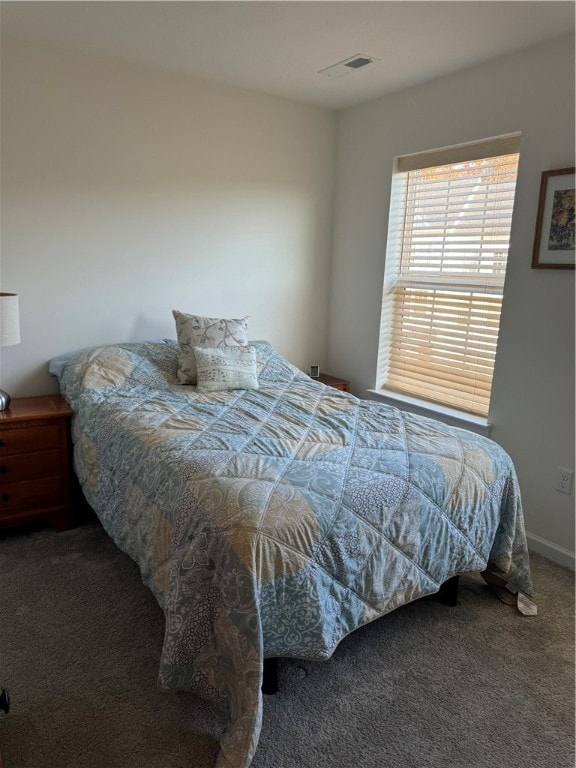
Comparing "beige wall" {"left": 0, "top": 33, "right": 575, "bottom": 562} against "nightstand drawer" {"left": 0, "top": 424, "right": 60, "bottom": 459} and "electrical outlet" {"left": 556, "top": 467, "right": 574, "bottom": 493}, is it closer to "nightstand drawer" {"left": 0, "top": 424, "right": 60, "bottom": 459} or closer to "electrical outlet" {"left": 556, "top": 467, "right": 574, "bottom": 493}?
"electrical outlet" {"left": 556, "top": 467, "right": 574, "bottom": 493}

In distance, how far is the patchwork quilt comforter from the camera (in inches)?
60.0

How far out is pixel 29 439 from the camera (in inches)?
104

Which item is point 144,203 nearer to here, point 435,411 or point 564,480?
point 435,411

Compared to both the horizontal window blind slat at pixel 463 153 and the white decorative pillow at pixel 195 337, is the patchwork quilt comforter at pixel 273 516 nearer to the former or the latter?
the white decorative pillow at pixel 195 337

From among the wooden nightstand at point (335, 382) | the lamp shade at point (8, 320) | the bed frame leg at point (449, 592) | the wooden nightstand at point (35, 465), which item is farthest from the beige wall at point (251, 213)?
the bed frame leg at point (449, 592)

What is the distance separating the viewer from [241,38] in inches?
102

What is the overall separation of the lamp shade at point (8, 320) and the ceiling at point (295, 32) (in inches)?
49.9

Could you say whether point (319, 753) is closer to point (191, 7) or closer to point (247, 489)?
point (247, 489)

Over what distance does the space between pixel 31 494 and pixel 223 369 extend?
1.15m

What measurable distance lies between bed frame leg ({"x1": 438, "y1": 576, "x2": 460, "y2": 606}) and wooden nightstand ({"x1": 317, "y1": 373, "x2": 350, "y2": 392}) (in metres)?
1.76

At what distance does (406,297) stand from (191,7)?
81.4 inches

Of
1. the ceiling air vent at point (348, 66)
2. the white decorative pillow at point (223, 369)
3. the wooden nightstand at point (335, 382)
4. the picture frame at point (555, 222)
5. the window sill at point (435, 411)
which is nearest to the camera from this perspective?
the picture frame at point (555, 222)

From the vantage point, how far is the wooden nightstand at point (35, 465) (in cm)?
260

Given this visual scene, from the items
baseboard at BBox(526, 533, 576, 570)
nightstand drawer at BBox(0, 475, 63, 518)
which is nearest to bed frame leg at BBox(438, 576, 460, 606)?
baseboard at BBox(526, 533, 576, 570)
